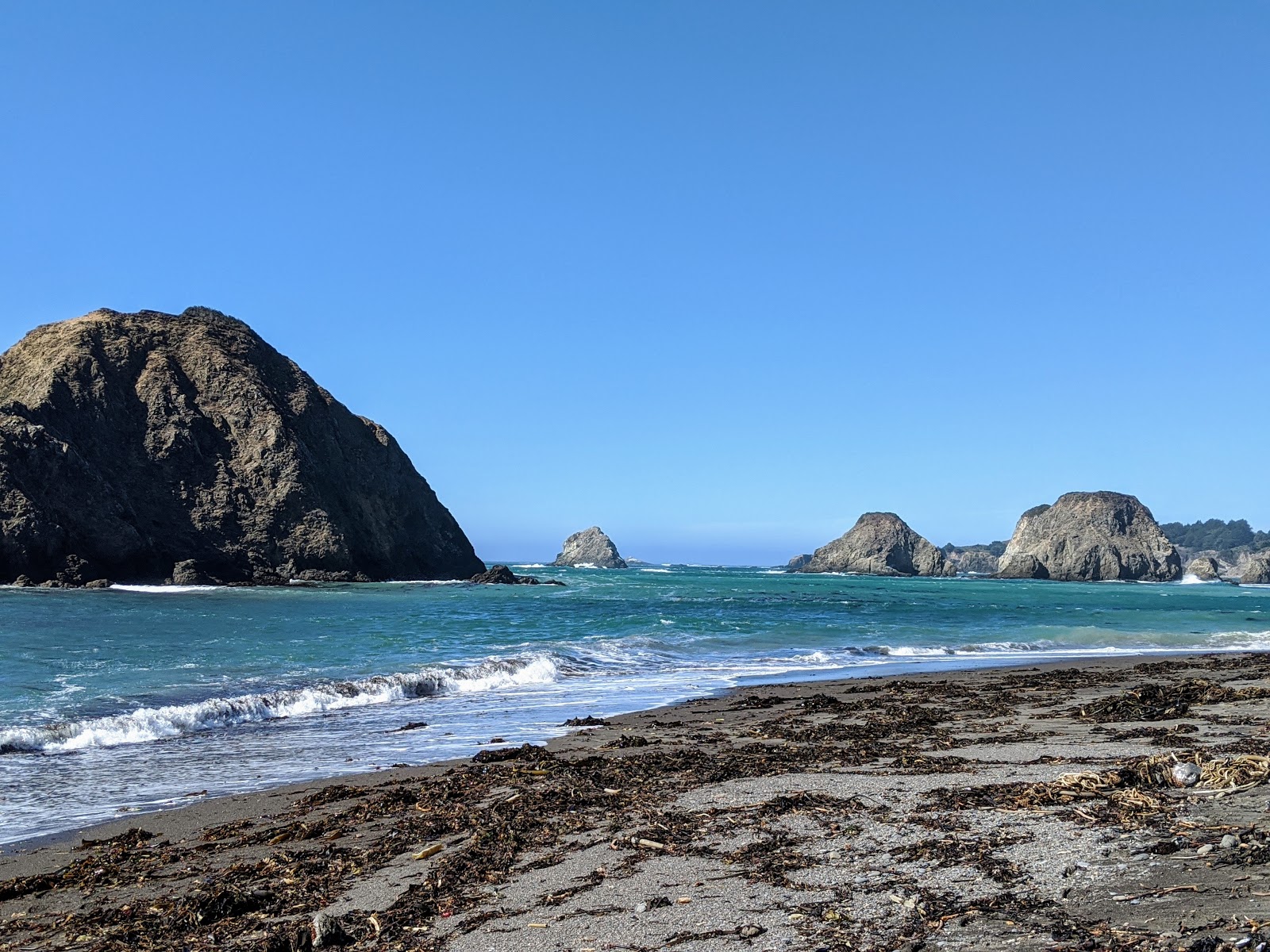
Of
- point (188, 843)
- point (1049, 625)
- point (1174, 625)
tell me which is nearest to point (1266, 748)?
point (188, 843)

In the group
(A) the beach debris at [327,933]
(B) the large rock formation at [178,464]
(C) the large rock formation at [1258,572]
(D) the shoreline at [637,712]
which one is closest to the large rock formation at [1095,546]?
(C) the large rock formation at [1258,572]

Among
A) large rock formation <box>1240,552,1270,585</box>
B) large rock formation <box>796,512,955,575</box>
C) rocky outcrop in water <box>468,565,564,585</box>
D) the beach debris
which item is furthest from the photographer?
large rock formation <box>796,512,955,575</box>

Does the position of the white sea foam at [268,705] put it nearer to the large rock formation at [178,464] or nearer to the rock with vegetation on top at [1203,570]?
the large rock formation at [178,464]

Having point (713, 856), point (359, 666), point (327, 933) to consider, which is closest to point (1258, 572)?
point (359, 666)

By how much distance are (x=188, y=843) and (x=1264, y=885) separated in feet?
21.4

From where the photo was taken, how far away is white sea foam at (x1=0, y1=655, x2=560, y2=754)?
10312 mm

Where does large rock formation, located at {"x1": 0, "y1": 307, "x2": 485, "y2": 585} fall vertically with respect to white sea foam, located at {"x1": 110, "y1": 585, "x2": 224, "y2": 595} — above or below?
above

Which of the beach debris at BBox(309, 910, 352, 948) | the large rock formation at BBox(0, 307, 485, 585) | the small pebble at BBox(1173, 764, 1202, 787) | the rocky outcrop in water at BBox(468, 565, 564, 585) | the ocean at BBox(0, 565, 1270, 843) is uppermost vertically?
the large rock formation at BBox(0, 307, 485, 585)

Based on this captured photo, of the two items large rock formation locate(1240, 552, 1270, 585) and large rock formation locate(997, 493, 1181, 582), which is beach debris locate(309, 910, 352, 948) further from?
large rock formation locate(1240, 552, 1270, 585)

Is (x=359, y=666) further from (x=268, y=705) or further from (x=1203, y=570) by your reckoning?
(x=1203, y=570)

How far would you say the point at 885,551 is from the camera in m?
163

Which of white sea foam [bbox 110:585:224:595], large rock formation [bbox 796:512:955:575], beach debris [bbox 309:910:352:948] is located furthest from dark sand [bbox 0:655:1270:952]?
large rock formation [bbox 796:512:955:575]

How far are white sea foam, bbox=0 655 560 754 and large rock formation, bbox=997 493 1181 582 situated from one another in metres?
142

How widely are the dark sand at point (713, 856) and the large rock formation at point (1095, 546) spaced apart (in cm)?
14625
